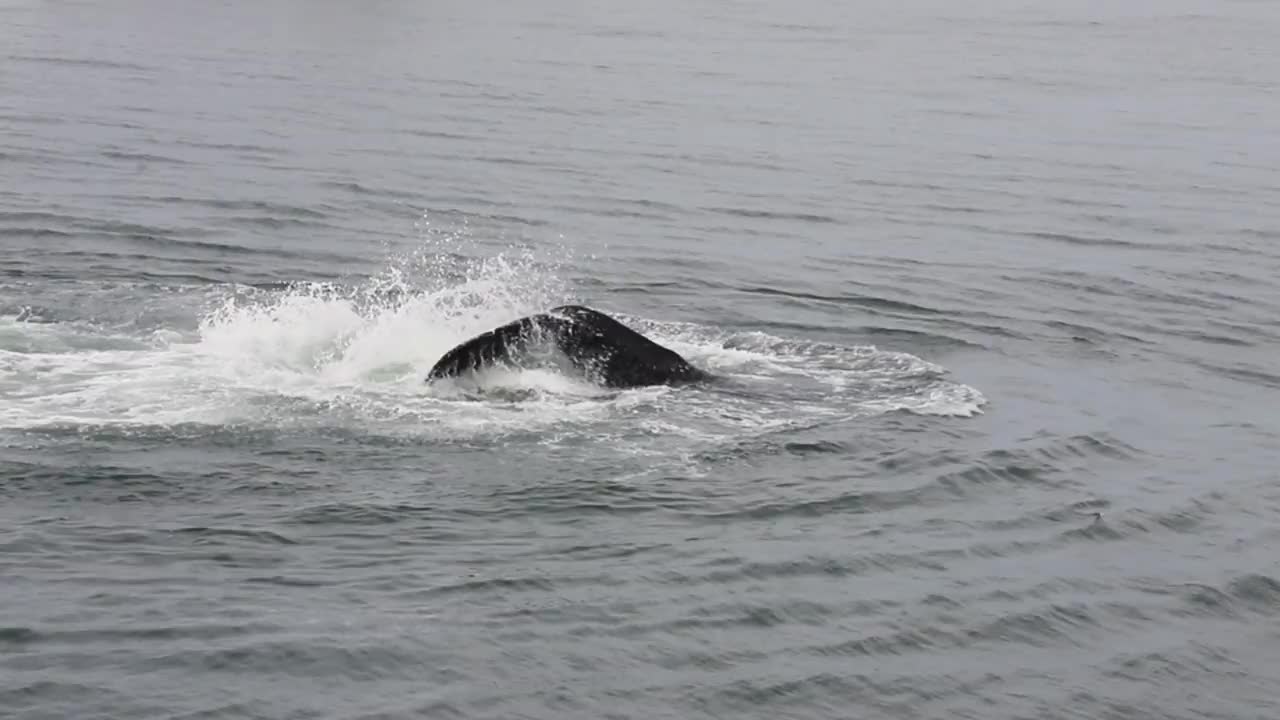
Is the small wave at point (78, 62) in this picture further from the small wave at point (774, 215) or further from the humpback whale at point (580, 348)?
the humpback whale at point (580, 348)

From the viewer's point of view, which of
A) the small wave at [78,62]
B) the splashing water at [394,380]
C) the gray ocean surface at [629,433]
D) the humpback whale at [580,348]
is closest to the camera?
the gray ocean surface at [629,433]

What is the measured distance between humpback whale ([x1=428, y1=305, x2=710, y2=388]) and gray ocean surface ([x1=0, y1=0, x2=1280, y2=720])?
0.68 ft

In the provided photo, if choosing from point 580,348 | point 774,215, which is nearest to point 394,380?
point 580,348

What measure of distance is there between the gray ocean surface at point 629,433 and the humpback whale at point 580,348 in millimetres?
208

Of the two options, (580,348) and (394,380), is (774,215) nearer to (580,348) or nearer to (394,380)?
(580,348)

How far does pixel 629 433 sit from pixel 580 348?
133 cm

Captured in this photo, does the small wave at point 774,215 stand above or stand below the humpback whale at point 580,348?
above

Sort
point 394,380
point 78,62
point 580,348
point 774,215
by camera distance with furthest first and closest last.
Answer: point 78,62 < point 774,215 < point 394,380 < point 580,348

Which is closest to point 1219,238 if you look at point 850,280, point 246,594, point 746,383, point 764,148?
point 850,280

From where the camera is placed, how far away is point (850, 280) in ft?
73.0

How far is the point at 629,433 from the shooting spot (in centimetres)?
1343

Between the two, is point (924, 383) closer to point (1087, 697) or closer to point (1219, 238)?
point (1087, 697)

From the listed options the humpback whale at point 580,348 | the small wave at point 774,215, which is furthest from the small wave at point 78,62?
the humpback whale at point 580,348

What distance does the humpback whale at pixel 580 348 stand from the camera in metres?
14.3
